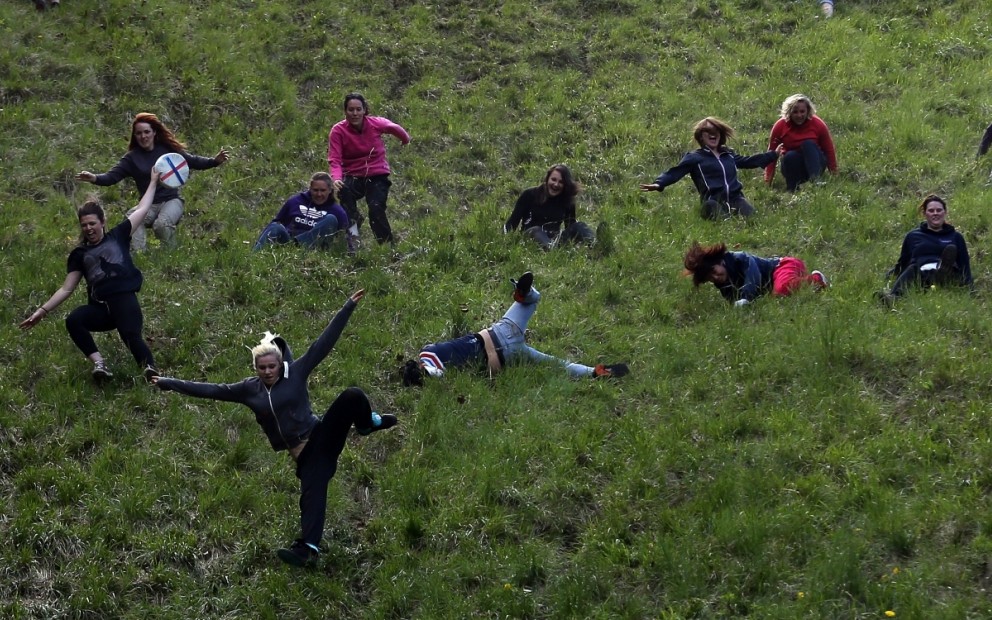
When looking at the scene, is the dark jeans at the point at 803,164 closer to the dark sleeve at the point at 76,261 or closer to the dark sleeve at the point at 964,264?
the dark sleeve at the point at 964,264

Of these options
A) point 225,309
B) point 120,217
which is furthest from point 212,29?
point 225,309

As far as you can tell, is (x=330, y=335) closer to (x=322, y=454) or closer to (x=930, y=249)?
(x=322, y=454)

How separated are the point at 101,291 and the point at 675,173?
6.98m

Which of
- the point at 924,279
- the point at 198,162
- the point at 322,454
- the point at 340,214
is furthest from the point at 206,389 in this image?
the point at 924,279

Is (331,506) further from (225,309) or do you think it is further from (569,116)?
(569,116)

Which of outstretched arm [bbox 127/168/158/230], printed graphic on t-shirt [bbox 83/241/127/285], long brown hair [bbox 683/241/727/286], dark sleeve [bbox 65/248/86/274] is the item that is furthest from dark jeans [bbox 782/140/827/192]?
dark sleeve [bbox 65/248/86/274]

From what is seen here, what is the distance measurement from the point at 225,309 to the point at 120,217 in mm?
2974

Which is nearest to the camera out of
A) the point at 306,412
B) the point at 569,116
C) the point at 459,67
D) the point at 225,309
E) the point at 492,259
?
the point at 306,412

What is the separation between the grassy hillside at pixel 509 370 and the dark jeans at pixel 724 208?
27 centimetres

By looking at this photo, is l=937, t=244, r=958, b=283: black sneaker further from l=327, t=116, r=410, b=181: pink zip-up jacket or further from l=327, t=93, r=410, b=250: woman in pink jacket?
l=327, t=116, r=410, b=181: pink zip-up jacket

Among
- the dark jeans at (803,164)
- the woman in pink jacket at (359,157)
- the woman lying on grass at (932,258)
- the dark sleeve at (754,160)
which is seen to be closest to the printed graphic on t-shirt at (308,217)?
the woman in pink jacket at (359,157)

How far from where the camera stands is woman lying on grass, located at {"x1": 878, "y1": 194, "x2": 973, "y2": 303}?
34.4 feet

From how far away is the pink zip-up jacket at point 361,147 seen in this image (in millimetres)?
13609

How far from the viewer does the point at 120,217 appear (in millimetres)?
13273
